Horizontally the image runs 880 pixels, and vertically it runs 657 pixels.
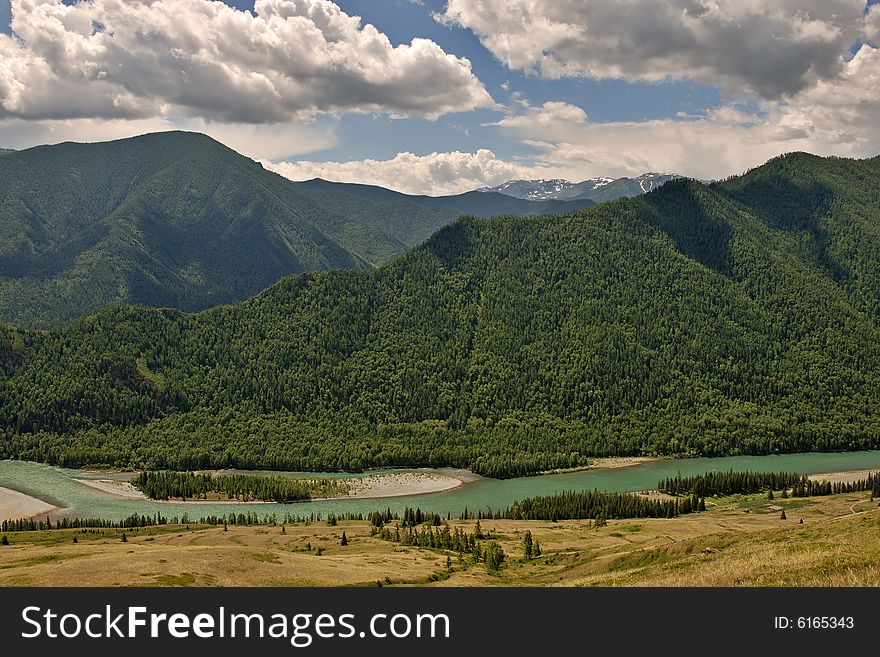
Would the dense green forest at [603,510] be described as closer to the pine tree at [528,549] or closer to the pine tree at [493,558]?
the pine tree at [528,549]

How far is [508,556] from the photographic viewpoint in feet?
456

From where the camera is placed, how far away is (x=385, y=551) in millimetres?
142000

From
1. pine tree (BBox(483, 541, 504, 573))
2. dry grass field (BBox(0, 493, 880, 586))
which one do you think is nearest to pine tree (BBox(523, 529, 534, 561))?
dry grass field (BBox(0, 493, 880, 586))

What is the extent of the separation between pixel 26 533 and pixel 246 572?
107 meters

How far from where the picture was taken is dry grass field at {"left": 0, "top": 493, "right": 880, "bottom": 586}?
74.7 metres

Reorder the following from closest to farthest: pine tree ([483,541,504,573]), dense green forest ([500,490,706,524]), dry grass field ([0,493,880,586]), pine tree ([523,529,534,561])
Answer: dry grass field ([0,493,880,586]) → pine tree ([483,541,504,573]) → pine tree ([523,529,534,561]) → dense green forest ([500,490,706,524])

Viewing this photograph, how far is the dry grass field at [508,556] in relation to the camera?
245 feet

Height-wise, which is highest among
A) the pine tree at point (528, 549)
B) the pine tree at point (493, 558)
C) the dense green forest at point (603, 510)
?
the pine tree at point (493, 558)

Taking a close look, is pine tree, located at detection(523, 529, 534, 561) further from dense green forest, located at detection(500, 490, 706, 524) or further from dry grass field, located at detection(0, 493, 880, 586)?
dense green forest, located at detection(500, 490, 706, 524)

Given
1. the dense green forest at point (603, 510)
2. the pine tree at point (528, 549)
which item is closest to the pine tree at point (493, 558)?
the pine tree at point (528, 549)

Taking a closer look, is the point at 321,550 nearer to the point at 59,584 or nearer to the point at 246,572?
the point at 246,572

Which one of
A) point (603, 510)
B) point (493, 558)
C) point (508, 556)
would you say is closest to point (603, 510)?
point (603, 510)

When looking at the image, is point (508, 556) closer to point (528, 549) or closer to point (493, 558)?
point (528, 549)
